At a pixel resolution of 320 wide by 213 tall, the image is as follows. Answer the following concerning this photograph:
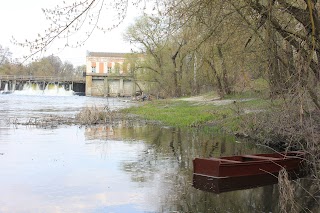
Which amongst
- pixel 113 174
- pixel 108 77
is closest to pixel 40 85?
pixel 108 77

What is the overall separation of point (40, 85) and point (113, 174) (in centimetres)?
8043

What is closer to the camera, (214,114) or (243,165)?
(243,165)

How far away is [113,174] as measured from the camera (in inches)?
477

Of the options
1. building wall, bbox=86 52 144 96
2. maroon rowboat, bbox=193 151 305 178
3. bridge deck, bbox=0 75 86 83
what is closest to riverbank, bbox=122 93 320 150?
maroon rowboat, bbox=193 151 305 178

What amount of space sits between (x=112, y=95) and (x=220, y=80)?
51112mm

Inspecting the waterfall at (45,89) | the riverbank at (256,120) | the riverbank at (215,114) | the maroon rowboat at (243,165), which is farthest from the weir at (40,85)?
the maroon rowboat at (243,165)

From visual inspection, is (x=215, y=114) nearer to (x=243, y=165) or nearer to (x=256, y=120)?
(x=256, y=120)

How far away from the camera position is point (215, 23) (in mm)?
12656

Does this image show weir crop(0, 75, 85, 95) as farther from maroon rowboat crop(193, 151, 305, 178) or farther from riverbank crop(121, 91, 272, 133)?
maroon rowboat crop(193, 151, 305, 178)

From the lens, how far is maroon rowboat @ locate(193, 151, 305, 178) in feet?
38.1

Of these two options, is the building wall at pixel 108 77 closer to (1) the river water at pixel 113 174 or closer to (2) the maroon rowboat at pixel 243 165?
(1) the river water at pixel 113 174

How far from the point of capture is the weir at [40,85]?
87.2m

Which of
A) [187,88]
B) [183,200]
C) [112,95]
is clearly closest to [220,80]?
[187,88]

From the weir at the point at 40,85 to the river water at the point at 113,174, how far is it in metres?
68.7
